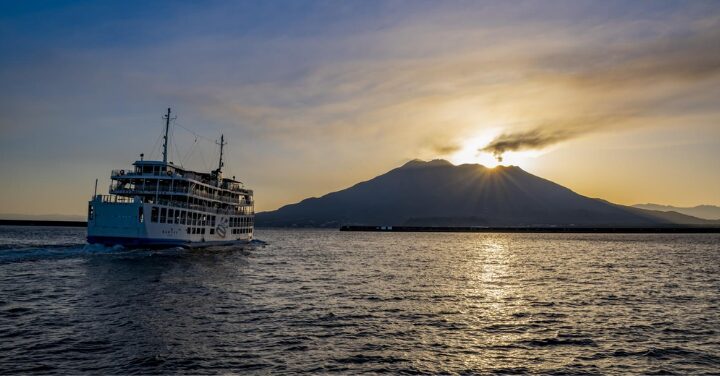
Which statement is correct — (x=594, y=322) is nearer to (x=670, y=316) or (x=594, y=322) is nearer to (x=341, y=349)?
(x=670, y=316)

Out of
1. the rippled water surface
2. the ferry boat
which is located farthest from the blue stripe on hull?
the rippled water surface

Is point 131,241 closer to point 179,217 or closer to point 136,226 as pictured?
point 136,226

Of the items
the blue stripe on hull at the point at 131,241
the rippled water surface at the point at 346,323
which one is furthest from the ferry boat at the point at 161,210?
the rippled water surface at the point at 346,323

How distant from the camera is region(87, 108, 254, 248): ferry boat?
5353 cm

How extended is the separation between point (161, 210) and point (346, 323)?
138 ft

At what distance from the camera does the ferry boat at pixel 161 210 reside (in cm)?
5353

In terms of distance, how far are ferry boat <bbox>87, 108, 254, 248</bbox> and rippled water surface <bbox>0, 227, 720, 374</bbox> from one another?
12.6 meters

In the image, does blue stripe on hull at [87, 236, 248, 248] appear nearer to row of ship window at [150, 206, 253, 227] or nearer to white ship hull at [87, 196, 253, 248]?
white ship hull at [87, 196, 253, 248]

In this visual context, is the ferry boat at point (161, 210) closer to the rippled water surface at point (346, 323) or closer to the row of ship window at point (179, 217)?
the row of ship window at point (179, 217)

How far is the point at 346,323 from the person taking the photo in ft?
72.0

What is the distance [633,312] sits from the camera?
1026 inches

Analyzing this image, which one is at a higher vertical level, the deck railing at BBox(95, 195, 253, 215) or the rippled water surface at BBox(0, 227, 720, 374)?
the deck railing at BBox(95, 195, 253, 215)

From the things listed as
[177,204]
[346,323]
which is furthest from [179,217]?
[346,323]

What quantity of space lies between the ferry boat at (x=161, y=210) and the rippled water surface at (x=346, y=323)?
41.4 feet
